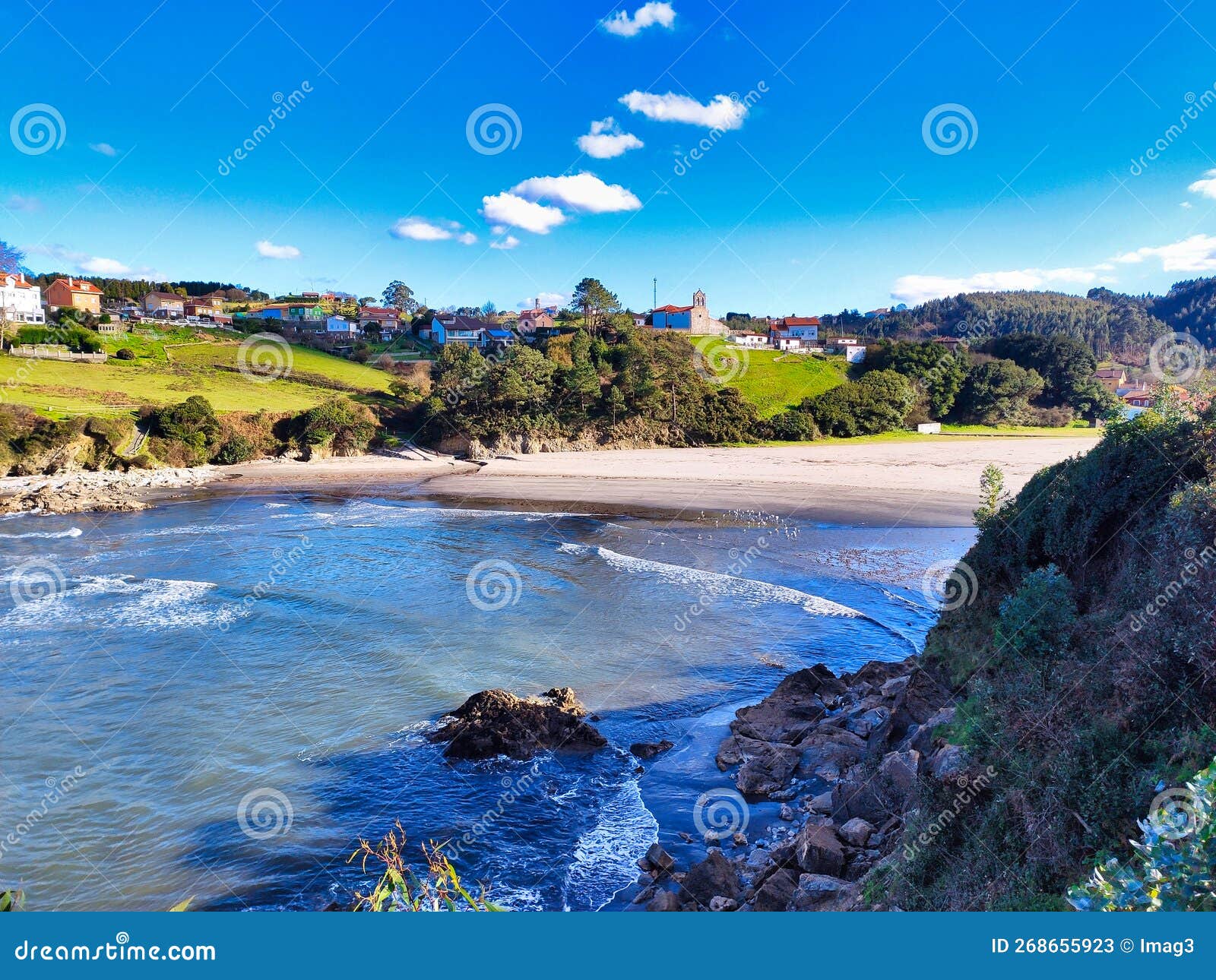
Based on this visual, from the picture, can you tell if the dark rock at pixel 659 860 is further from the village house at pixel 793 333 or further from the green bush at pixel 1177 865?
the village house at pixel 793 333

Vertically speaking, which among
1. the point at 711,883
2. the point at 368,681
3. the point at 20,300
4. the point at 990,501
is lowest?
the point at 368,681

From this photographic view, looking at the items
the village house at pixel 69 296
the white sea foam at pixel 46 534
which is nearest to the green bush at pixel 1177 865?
the white sea foam at pixel 46 534

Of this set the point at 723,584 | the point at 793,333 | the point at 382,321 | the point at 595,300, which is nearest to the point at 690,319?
the point at 595,300

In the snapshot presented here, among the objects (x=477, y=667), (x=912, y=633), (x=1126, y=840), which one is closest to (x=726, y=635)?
(x=912, y=633)

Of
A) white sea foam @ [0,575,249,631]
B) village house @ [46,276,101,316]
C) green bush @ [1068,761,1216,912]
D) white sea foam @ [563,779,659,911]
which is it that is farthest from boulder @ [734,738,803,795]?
village house @ [46,276,101,316]

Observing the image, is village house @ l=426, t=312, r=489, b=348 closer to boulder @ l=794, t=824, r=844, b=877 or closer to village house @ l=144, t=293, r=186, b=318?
village house @ l=144, t=293, r=186, b=318

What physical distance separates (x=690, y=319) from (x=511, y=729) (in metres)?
84.7

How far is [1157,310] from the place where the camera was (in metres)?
92.9

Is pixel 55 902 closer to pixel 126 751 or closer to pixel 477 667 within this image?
pixel 126 751

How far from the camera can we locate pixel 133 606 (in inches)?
853

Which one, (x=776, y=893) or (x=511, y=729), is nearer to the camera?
(x=776, y=893)

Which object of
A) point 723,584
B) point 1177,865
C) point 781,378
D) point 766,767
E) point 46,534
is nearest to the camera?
point 1177,865

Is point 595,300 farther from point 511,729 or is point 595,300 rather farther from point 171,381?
point 511,729

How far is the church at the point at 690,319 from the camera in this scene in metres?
92.4
